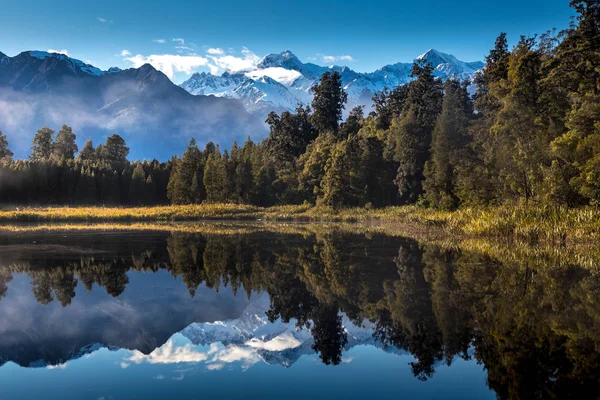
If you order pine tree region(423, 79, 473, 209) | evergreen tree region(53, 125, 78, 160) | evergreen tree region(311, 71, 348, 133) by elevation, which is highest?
evergreen tree region(311, 71, 348, 133)

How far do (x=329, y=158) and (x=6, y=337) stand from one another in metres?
67.8

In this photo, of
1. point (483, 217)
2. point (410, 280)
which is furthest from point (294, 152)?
point (410, 280)

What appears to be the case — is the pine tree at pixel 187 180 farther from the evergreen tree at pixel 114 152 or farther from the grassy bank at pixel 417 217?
the evergreen tree at pixel 114 152

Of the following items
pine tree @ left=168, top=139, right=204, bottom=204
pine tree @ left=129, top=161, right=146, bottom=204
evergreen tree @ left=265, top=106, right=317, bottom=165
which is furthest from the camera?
pine tree @ left=129, top=161, right=146, bottom=204

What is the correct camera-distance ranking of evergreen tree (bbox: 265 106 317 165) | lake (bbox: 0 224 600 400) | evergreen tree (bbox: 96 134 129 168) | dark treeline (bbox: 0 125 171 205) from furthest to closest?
evergreen tree (bbox: 96 134 129 168), dark treeline (bbox: 0 125 171 205), evergreen tree (bbox: 265 106 317 165), lake (bbox: 0 224 600 400)

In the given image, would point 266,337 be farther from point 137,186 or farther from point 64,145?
point 64,145

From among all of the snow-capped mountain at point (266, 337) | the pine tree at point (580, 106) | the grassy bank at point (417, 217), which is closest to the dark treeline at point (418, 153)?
the pine tree at point (580, 106)

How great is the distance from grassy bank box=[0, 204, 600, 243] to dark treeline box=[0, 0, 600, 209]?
306 cm

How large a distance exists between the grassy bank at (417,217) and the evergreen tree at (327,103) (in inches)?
813

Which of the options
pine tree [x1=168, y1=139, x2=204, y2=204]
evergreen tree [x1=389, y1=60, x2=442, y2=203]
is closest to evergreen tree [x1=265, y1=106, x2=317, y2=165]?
pine tree [x1=168, y1=139, x2=204, y2=204]

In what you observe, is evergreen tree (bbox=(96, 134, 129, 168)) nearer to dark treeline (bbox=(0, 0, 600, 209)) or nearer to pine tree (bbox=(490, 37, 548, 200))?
dark treeline (bbox=(0, 0, 600, 209))

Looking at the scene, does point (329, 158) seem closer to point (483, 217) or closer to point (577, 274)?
point (483, 217)

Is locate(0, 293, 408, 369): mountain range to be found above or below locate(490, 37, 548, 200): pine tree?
below

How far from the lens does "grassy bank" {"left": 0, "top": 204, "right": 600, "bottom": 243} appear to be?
25.7 meters
